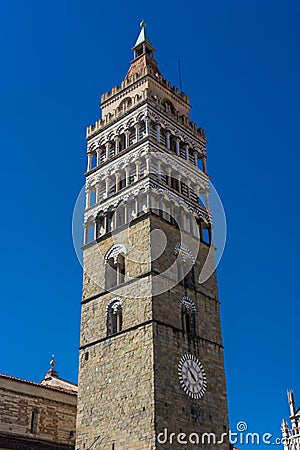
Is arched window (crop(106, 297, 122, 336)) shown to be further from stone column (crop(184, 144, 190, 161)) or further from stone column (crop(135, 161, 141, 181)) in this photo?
stone column (crop(184, 144, 190, 161))

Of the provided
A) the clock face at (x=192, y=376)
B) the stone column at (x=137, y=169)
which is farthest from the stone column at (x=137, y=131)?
the clock face at (x=192, y=376)

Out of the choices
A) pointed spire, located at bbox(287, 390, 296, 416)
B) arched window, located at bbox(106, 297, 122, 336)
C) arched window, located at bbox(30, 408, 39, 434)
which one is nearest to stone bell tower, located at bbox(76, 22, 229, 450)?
arched window, located at bbox(106, 297, 122, 336)

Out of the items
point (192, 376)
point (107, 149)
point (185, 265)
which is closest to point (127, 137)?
point (107, 149)

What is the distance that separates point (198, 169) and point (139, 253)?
6150mm

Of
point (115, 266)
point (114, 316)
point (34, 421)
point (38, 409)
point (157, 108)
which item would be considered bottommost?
point (34, 421)

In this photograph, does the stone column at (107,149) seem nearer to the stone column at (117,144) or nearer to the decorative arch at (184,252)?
the stone column at (117,144)

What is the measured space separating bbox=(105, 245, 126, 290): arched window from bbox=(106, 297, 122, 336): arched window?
2.57 feet

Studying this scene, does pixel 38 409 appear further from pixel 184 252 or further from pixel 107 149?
pixel 107 149

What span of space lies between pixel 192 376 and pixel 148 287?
3.40 meters

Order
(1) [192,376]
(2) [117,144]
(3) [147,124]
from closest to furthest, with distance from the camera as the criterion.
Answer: (1) [192,376] < (3) [147,124] < (2) [117,144]

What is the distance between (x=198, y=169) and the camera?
2484 cm

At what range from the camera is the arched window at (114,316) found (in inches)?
794

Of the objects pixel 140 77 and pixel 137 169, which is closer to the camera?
pixel 137 169

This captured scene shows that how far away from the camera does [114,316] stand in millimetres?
20422
